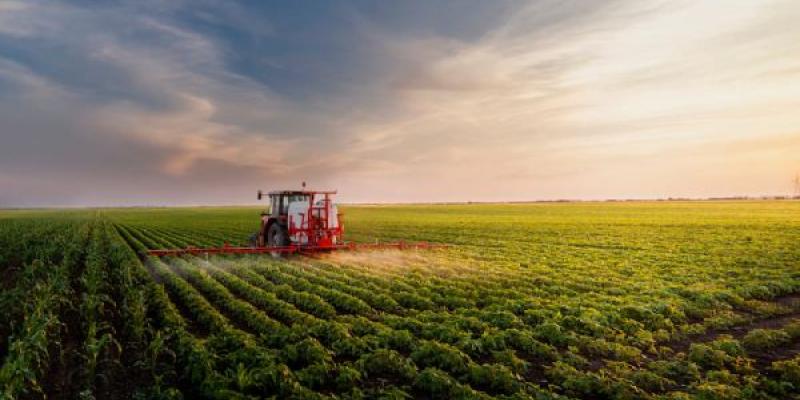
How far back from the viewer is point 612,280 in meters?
15.4

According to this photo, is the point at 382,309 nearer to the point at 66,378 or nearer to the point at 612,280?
the point at 66,378

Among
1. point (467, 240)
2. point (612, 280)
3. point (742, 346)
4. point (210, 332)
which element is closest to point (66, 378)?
point (210, 332)

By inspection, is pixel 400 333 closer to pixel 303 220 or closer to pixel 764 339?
pixel 764 339

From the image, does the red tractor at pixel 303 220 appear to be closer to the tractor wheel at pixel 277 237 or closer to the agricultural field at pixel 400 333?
the tractor wheel at pixel 277 237

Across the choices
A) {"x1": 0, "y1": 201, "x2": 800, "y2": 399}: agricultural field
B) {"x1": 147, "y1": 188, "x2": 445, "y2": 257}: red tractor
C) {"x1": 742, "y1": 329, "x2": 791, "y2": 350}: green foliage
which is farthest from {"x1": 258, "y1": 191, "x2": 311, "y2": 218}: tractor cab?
{"x1": 742, "y1": 329, "x2": 791, "y2": 350}: green foliage

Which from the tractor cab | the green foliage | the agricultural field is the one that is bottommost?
the green foliage

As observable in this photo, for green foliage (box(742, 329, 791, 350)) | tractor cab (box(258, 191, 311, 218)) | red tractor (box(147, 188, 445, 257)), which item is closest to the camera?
green foliage (box(742, 329, 791, 350))

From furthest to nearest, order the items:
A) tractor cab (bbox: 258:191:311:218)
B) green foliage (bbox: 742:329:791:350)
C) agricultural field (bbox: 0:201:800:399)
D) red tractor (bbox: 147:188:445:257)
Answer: tractor cab (bbox: 258:191:311:218) < red tractor (bbox: 147:188:445:257) < green foliage (bbox: 742:329:791:350) < agricultural field (bbox: 0:201:800:399)

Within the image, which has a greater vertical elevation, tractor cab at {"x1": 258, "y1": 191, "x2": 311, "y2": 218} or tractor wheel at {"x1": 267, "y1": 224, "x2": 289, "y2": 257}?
tractor cab at {"x1": 258, "y1": 191, "x2": 311, "y2": 218}

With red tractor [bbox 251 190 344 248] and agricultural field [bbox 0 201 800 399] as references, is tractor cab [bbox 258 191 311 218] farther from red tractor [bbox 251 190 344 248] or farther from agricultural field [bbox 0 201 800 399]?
agricultural field [bbox 0 201 800 399]

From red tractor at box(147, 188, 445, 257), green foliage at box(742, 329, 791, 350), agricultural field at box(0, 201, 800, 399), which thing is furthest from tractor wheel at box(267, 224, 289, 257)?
green foliage at box(742, 329, 791, 350)

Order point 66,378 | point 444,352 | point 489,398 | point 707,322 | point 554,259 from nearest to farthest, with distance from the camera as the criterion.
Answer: point 489,398, point 66,378, point 444,352, point 707,322, point 554,259

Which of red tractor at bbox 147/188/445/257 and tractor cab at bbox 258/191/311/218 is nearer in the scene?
red tractor at bbox 147/188/445/257

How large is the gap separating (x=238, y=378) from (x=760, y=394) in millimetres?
7039
